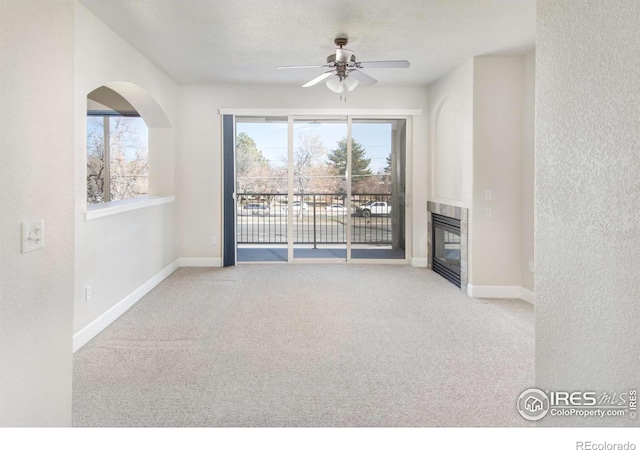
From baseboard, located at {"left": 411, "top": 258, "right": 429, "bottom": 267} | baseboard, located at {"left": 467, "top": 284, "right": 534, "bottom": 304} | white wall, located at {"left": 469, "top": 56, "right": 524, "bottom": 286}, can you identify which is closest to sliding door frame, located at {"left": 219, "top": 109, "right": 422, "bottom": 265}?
baseboard, located at {"left": 411, "top": 258, "right": 429, "bottom": 267}

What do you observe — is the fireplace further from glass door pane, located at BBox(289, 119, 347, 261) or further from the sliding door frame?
glass door pane, located at BBox(289, 119, 347, 261)

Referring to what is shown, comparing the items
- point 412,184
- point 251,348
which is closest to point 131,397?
point 251,348

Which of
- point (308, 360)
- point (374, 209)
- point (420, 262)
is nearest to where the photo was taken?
point (308, 360)

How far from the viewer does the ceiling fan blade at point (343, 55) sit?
3.86 metres

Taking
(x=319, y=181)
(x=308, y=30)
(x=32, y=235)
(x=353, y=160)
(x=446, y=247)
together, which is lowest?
(x=446, y=247)

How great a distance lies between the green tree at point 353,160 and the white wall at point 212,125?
22.7 inches

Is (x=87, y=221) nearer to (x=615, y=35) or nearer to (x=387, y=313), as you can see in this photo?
(x=387, y=313)

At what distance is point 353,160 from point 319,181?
59 cm

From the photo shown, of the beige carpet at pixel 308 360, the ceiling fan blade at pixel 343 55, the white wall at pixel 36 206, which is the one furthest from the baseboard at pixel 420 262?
the white wall at pixel 36 206

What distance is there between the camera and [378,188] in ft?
21.4

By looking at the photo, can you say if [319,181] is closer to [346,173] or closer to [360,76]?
[346,173]

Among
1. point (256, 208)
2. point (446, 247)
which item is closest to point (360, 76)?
point (446, 247)
